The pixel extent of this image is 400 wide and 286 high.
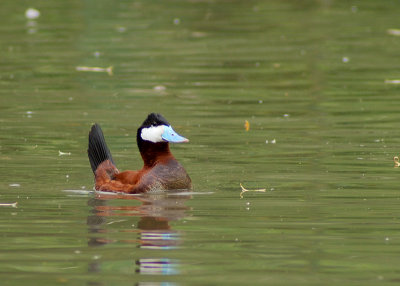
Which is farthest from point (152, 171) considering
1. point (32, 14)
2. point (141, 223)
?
point (32, 14)

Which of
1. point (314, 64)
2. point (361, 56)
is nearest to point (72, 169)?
point (314, 64)

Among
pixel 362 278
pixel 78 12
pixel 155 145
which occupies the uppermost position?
pixel 78 12

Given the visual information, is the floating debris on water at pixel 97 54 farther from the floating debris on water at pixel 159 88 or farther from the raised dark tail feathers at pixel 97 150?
the raised dark tail feathers at pixel 97 150

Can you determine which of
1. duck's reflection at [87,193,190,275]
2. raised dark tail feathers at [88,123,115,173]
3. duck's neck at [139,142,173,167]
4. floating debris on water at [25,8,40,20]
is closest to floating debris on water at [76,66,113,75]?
raised dark tail feathers at [88,123,115,173]

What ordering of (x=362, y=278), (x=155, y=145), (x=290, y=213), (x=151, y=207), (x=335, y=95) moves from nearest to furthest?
(x=362, y=278) → (x=290, y=213) → (x=151, y=207) → (x=155, y=145) → (x=335, y=95)

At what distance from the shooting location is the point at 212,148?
12156 millimetres

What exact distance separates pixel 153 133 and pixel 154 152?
187mm

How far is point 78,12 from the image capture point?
88.7ft

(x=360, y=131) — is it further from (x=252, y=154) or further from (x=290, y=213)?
(x=290, y=213)

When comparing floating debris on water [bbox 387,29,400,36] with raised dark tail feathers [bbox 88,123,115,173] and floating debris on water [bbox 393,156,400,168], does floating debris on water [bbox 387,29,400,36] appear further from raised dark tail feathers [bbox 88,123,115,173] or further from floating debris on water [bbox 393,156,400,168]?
raised dark tail feathers [bbox 88,123,115,173]

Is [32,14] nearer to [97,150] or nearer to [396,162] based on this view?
[97,150]

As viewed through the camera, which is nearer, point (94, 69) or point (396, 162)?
point (396, 162)

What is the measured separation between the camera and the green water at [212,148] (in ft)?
24.3

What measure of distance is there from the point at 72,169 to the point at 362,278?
4.93 metres
